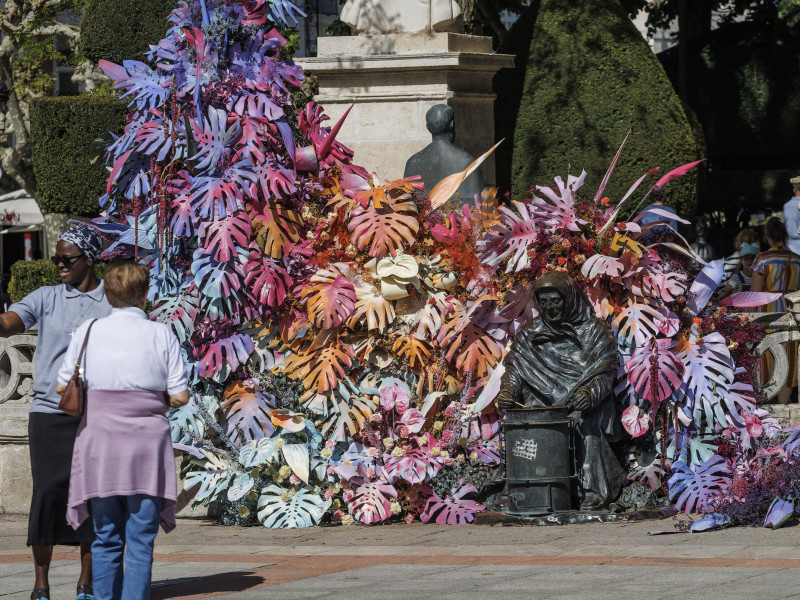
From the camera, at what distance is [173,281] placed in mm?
10273

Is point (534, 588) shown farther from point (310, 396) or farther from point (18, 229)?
point (18, 229)

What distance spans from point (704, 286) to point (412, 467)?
2.13 m

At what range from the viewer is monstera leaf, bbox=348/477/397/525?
9.62m

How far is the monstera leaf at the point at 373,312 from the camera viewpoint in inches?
385

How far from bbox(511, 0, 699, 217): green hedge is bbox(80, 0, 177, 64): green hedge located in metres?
3.72

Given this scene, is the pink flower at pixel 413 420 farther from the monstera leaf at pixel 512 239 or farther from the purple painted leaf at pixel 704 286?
the purple painted leaf at pixel 704 286

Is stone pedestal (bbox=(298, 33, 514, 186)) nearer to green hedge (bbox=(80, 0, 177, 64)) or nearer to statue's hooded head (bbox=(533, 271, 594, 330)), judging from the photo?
green hedge (bbox=(80, 0, 177, 64))

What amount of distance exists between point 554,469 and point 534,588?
2167 millimetres

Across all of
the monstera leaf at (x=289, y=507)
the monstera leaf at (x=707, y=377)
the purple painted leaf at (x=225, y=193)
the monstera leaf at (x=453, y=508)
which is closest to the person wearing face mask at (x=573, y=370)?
the monstera leaf at (x=707, y=377)

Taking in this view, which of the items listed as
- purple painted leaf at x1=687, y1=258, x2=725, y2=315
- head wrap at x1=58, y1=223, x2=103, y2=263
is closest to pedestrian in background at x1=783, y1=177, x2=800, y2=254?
purple painted leaf at x1=687, y1=258, x2=725, y2=315

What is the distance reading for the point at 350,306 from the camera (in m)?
9.82

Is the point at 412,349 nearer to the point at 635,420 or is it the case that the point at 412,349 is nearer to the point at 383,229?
the point at 383,229

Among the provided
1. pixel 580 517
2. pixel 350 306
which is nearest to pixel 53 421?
pixel 350 306

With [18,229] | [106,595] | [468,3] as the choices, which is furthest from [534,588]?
[18,229]
